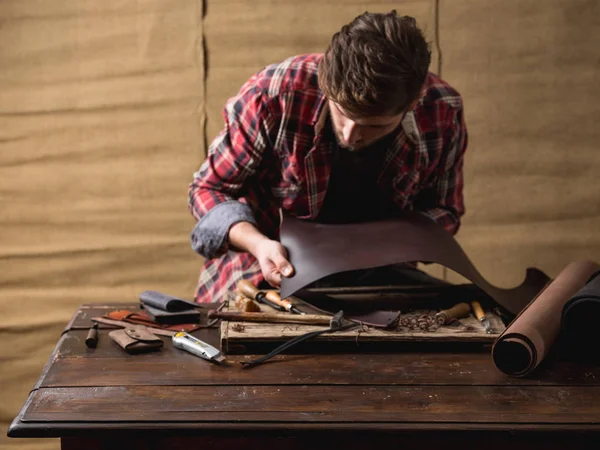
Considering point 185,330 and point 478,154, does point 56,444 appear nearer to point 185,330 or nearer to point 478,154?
point 185,330

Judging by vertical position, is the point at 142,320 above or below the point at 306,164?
below

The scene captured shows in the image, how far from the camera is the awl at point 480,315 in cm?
150

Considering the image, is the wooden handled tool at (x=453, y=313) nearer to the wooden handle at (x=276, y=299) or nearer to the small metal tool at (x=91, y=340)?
the wooden handle at (x=276, y=299)

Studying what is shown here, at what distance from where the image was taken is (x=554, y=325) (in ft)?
4.73

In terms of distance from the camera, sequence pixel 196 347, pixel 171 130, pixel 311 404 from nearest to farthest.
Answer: pixel 311 404 < pixel 196 347 < pixel 171 130

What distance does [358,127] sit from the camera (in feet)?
5.52

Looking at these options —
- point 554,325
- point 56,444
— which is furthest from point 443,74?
point 56,444

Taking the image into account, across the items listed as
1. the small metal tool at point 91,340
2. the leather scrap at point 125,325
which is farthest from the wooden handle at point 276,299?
the small metal tool at point 91,340

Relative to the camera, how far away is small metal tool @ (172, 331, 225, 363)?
1417 millimetres

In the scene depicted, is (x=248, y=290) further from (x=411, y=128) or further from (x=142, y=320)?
(x=411, y=128)

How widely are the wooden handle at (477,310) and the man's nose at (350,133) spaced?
0.45 metres

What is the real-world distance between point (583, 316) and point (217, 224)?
0.86 meters

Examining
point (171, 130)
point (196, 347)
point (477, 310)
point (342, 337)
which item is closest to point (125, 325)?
point (196, 347)

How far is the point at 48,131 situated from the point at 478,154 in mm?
1686
